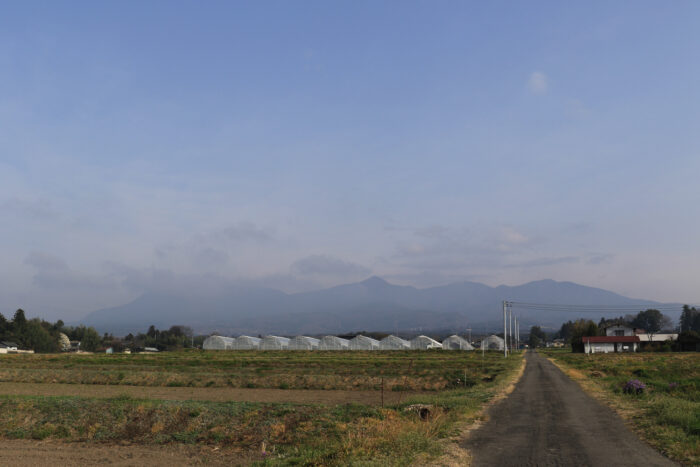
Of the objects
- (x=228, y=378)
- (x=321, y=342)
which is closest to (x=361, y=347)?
(x=321, y=342)

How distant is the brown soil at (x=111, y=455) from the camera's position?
15.4m

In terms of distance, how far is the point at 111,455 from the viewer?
1652 centimetres

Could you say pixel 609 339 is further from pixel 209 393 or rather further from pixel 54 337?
A: pixel 54 337

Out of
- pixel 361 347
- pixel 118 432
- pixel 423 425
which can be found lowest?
pixel 361 347

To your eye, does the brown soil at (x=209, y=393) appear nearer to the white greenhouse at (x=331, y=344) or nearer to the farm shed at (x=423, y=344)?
the white greenhouse at (x=331, y=344)

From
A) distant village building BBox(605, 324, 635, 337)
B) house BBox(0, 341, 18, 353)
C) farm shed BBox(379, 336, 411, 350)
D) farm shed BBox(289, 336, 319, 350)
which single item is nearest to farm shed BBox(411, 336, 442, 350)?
farm shed BBox(379, 336, 411, 350)

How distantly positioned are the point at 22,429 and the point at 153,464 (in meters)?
9.27

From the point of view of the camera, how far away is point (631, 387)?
83.3ft

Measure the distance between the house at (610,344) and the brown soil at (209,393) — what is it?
294ft

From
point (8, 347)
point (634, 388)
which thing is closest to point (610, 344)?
point (634, 388)

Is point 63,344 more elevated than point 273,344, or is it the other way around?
point 273,344

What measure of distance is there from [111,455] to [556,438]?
1439cm

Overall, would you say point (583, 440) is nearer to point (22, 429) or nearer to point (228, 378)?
point (22, 429)

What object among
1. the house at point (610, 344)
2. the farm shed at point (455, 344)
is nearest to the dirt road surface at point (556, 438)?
the house at point (610, 344)
